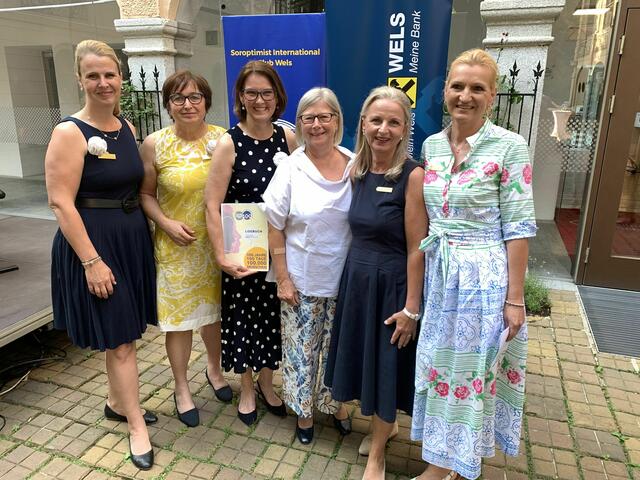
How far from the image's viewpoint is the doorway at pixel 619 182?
4.21m

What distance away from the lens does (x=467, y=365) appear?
1.96 meters

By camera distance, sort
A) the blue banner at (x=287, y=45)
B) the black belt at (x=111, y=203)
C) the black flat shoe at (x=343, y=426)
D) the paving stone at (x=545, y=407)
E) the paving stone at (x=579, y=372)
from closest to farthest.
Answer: the black belt at (x=111, y=203), the black flat shoe at (x=343, y=426), the paving stone at (x=545, y=407), the paving stone at (x=579, y=372), the blue banner at (x=287, y=45)

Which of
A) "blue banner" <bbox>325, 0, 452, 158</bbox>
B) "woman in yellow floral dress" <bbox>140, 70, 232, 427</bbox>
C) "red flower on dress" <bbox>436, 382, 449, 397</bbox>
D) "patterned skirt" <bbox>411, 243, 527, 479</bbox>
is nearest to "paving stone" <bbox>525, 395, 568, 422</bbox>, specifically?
"patterned skirt" <bbox>411, 243, 527, 479</bbox>

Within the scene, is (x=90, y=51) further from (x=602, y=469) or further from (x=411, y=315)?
(x=602, y=469)

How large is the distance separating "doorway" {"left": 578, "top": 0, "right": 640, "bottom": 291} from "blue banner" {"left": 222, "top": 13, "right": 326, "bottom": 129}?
8.86 feet

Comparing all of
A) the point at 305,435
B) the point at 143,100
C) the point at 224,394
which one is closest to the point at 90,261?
the point at 224,394

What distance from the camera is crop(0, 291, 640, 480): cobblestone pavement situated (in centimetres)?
247

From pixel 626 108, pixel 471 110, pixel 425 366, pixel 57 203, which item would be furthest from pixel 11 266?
pixel 626 108

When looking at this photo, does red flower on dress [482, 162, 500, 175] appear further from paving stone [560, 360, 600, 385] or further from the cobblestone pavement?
paving stone [560, 360, 600, 385]

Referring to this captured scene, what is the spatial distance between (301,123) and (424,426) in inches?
57.2

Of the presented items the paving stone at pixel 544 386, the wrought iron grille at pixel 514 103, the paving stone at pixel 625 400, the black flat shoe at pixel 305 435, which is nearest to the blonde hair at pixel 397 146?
the black flat shoe at pixel 305 435

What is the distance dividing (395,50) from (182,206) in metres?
1.75

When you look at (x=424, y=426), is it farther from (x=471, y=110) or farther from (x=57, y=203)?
(x=57, y=203)

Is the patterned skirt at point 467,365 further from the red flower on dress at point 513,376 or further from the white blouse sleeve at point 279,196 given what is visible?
the white blouse sleeve at point 279,196
